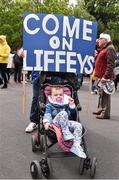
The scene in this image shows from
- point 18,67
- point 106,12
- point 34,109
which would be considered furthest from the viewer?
point 106,12

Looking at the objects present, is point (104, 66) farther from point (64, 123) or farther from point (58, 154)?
point (58, 154)

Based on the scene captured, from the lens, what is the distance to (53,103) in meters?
6.73

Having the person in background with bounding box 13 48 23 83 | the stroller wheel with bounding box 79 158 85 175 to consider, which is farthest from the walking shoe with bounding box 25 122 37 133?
the person in background with bounding box 13 48 23 83

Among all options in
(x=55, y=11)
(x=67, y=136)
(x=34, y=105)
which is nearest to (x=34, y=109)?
(x=34, y=105)

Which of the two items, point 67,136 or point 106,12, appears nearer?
point 67,136

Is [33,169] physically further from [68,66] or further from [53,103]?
[68,66]

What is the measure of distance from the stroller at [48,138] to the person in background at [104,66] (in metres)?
2.06

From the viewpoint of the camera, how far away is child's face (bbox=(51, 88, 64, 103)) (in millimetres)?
6840

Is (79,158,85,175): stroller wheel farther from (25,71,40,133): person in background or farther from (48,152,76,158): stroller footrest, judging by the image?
(25,71,40,133): person in background

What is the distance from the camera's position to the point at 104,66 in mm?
9992

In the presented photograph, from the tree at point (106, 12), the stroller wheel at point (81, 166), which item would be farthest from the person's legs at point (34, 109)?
the tree at point (106, 12)

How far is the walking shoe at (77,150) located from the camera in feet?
19.5

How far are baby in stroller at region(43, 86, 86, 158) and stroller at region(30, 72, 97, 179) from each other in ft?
0.32

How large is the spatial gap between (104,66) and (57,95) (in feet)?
10.7
